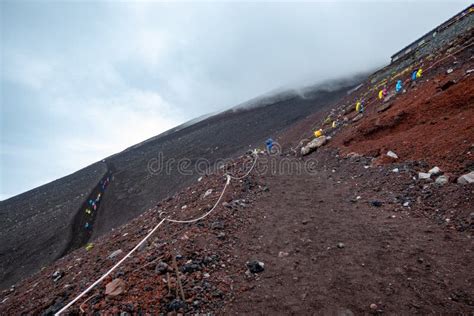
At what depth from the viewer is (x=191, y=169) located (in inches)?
905

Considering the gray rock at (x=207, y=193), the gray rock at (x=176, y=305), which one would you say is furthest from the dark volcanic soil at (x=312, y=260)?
the gray rock at (x=207, y=193)

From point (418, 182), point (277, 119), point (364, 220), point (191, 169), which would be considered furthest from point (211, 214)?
point (277, 119)

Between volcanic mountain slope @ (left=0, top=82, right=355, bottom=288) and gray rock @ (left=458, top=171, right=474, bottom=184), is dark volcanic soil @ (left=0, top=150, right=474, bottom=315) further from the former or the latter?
volcanic mountain slope @ (left=0, top=82, right=355, bottom=288)

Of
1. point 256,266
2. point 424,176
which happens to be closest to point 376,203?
point 424,176

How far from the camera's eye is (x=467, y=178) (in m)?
4.71

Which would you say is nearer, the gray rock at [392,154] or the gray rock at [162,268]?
the gray rock at [162,268]

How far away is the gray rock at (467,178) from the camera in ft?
15.3

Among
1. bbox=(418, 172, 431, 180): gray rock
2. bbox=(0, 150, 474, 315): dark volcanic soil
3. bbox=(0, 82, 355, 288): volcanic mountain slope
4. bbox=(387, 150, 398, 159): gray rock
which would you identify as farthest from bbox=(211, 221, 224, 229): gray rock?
bbox=(0, 82, 355, 288): volcanic mountain slope

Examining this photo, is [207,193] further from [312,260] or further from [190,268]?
[312,260]

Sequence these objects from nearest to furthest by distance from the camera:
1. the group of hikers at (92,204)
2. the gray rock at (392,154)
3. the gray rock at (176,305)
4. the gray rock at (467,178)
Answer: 1. the gray rock at (176,305)
2. the gray rock at (467,178)
3. the gray rock at (392,154)
4. the group of hikers at (92,204)

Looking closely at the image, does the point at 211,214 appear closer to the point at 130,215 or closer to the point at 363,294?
the point at 363,294

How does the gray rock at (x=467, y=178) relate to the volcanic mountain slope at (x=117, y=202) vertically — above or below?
below

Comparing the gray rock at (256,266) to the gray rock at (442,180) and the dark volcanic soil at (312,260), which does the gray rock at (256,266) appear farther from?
the gray rock at (442,180)

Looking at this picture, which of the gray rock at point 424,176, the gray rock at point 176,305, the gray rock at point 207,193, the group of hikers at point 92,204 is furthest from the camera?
the group of hikers at point 92,204
